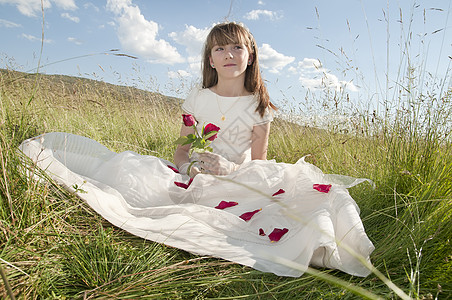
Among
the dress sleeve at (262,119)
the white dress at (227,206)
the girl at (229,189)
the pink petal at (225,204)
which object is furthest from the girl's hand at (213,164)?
the dress sleeve at (262,119)

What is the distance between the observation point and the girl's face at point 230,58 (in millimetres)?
2484

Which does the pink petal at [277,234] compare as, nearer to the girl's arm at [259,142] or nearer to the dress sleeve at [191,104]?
the girl's arm at [259,142]

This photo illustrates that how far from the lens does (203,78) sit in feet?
9.60

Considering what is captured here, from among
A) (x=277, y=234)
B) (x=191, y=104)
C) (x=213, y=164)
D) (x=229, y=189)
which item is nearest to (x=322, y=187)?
(x=277, y=234)

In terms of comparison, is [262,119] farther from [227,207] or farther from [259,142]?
[227,207]

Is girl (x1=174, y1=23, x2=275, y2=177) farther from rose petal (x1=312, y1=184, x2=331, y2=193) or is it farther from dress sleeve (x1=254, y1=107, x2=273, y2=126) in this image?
rose petal (x1=312, y1=184, x2=331, y2=193)

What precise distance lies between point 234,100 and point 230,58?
0.37 meters

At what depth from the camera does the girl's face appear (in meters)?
2.48

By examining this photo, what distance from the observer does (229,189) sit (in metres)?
2.02

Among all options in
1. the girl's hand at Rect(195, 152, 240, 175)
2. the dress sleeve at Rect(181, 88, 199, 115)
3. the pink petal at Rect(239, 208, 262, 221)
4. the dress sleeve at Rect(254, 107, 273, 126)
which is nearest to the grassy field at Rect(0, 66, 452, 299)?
the pink petal at Rect(239, 208, 262, 221)

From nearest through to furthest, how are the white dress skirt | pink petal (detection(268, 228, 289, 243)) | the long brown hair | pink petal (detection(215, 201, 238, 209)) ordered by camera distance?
the white dress skirt < pink petal (detection(268, 228, 289, 243)) < pink petal (detection(215, 201, 238, 209)) < the long brown hair

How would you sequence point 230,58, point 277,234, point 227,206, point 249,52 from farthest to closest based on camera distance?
point 249,52
point 230,58
point 227,206
point 277,234

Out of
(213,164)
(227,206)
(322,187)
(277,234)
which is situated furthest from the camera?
(213,164)

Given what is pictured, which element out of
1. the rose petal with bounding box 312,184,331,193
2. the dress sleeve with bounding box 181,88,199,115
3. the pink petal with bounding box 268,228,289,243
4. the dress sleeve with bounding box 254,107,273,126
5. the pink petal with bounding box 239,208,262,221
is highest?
the dress sleeve with bounding box 181,88,199,115
